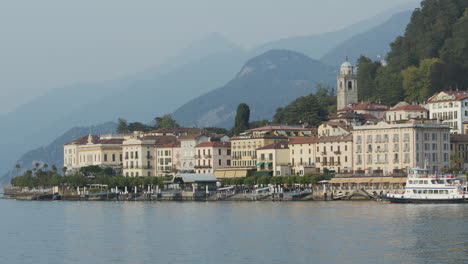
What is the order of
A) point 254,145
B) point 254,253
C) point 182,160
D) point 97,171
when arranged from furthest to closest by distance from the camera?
point 97,171, point 182,160, point 254,145, point 254,253

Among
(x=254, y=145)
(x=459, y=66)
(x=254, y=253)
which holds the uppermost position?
(x=459, y=66)

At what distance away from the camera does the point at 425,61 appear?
500ft

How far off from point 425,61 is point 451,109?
21.6m

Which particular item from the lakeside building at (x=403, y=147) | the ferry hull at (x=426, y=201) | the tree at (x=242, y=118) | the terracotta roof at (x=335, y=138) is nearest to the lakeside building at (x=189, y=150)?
the tree at (x=242, y=118)

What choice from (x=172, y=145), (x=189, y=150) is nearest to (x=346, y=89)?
(x=189, y=150)

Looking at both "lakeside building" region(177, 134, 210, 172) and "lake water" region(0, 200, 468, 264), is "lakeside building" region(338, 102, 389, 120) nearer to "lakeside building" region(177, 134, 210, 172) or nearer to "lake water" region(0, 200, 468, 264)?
"lakeside building" region(177, 134, 210, 172)

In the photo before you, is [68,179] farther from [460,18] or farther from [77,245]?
[77,245]

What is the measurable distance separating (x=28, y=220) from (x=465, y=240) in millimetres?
45527

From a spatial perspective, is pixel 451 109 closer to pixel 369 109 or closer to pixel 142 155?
pixel 369 109

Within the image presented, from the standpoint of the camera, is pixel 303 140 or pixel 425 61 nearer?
pixel 303 140

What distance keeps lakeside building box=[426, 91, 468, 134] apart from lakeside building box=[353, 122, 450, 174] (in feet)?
38.0

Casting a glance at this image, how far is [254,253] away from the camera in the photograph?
196ft

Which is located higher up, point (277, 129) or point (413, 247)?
point (277, 129)

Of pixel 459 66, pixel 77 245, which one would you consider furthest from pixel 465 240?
pixel 459 66
